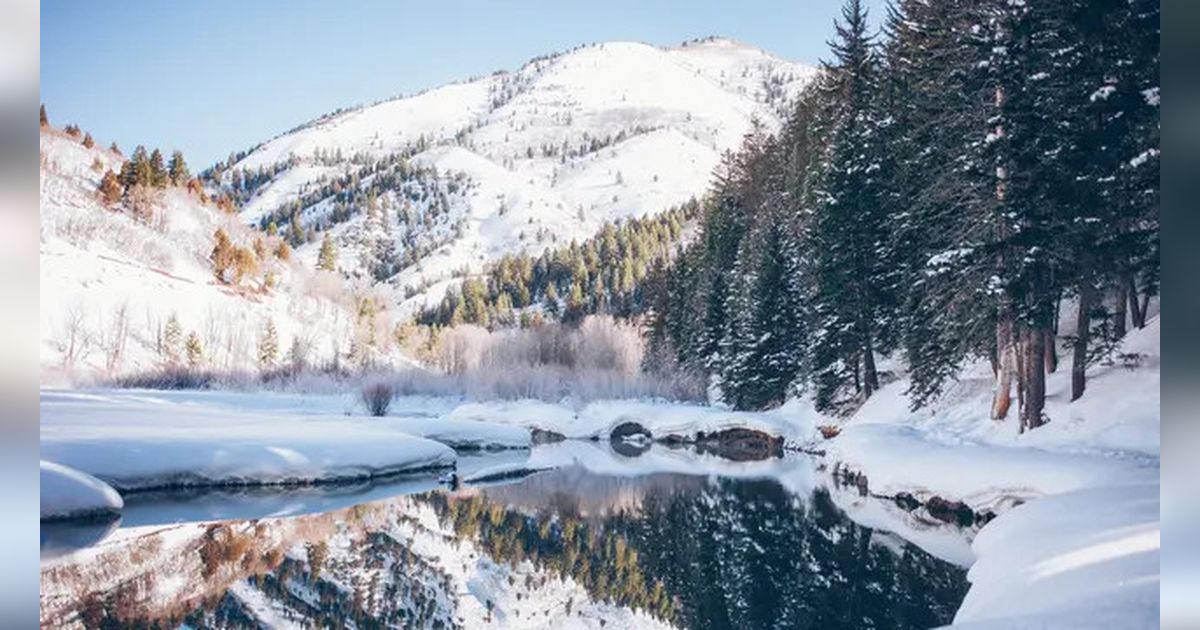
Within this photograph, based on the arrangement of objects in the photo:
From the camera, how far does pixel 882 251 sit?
1498cm

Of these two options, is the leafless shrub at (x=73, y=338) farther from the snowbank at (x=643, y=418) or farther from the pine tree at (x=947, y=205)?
the pine tree at (x=947, y=205)

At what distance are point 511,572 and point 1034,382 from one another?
20.1 feet

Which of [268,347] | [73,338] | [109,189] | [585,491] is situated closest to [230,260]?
[268,347]

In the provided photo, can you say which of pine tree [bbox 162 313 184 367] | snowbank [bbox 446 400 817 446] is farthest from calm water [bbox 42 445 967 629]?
pine tree [bbox 162 313 184 367]

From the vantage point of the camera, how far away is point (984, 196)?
952 centimetres

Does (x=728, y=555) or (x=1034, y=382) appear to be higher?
(x=1034, y=382)

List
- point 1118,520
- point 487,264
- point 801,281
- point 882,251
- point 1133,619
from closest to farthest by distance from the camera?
point 1133,619 → point 1118,520 → point 882,251 → point 801,281 → point 487,264

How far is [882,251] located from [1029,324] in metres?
5.97

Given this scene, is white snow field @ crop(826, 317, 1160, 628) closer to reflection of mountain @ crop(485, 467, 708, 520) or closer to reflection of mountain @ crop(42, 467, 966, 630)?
reflection of mountain @ crop(42, 467, 966, 630)

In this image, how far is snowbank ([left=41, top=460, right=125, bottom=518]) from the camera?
7.47 m

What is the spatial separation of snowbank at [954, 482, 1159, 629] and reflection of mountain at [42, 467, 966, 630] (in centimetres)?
38

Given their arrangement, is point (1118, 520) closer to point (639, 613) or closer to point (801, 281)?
point (639, 613)

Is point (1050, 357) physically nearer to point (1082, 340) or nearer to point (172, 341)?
point (1082, 340)
